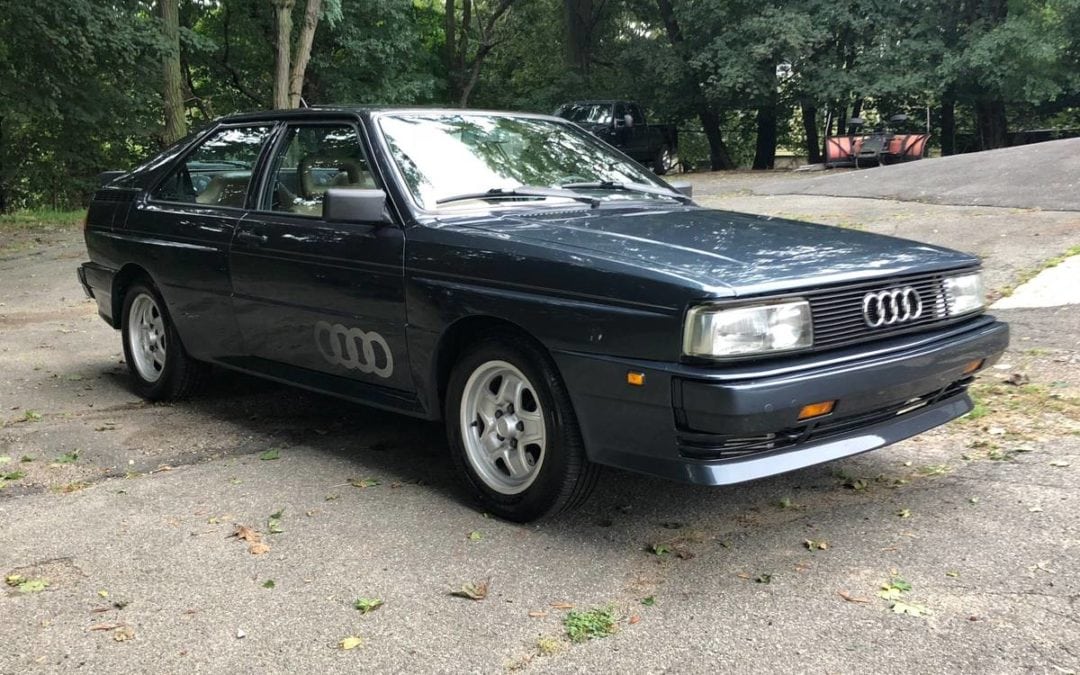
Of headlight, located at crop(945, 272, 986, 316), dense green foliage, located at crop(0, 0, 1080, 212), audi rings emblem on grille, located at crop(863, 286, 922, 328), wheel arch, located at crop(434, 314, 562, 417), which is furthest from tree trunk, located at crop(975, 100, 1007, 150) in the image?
wheel arch, located at crop(434, 314, 562, 417)

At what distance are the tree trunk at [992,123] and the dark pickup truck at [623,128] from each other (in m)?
8.15

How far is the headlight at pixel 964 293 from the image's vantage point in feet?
12.5

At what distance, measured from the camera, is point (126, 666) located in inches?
109

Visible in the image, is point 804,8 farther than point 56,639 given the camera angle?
Yes

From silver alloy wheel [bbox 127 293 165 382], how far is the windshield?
83.2 inches

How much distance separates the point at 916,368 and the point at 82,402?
4.58m

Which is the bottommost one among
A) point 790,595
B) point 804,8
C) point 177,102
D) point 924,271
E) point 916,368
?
point 790,595

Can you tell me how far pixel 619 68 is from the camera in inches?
1273

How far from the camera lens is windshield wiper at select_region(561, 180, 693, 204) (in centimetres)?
466

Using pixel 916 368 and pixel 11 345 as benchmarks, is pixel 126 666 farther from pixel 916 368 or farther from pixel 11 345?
pixel 11 345

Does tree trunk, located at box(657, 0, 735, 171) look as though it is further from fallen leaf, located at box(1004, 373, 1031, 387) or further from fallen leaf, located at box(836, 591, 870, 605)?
fallen leaf, located at box(836, 591, 870, 605)

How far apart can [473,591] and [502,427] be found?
76 cm

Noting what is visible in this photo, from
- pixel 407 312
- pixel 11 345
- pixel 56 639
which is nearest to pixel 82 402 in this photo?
pixel 11 345

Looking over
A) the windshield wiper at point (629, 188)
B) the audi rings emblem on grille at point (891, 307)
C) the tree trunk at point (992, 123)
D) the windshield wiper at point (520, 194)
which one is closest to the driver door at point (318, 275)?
the windshield wiper at point (520, 194)
